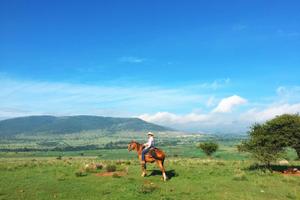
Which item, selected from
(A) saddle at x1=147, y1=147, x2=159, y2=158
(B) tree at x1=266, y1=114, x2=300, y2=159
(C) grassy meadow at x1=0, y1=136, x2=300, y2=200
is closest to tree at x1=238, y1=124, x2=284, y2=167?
(B) tree at x1=266, y1=114, x2=300, y2=159

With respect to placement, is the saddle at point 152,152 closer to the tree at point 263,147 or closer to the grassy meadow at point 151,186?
the grassy meadow at point 151,186

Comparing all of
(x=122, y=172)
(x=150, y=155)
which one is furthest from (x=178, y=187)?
(x=122, y=172)

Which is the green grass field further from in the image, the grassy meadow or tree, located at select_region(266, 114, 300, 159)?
tree, located at select_region(266, 114, 300, 159)

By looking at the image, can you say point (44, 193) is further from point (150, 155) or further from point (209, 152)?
point (209, 152)

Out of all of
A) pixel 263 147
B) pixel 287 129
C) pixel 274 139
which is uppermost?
pixel 287 129

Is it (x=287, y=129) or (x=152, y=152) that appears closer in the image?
(x=152, y=152)

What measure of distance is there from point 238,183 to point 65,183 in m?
13.0

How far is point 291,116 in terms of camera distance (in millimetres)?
33219

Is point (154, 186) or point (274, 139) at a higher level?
point (274, 139)

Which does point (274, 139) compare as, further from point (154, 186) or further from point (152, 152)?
point (154, 186)


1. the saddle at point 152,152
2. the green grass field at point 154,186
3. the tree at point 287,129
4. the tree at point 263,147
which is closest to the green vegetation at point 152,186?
the green grass field at point 154,186

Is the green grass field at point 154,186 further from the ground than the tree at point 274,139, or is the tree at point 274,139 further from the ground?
the tree at point 274,139

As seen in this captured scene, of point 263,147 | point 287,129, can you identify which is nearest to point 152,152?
point 263,147

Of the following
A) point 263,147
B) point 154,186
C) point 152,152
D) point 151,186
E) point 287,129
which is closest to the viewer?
point 151,186
